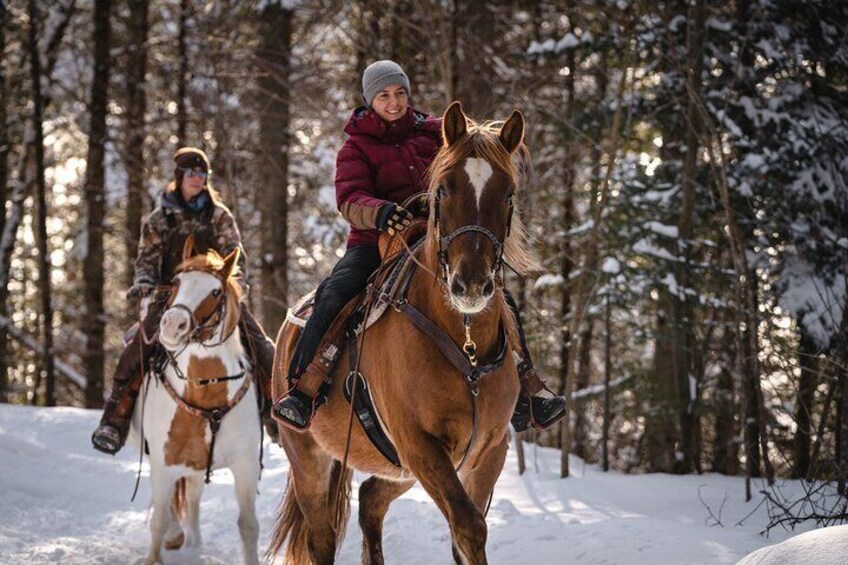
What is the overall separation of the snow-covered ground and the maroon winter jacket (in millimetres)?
2859

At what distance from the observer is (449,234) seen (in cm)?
399

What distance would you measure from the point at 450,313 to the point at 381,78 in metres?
1.67

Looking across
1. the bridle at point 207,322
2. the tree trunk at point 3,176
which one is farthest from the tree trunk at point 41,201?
the bridle at point 207,322

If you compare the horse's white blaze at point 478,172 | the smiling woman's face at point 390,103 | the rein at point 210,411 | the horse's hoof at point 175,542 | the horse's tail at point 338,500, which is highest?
the smiling woman's face at point 390,103

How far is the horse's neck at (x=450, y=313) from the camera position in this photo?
14.4ft

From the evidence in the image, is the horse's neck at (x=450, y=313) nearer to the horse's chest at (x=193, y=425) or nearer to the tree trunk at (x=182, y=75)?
the horse's chest at (x=193, y=425)

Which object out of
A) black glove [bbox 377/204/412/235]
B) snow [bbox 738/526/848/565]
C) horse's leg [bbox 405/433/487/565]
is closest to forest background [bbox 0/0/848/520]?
black glove [bbox 377/204/412/235]

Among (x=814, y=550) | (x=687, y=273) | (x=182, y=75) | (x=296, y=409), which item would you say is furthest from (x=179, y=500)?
(x=182, y=75)

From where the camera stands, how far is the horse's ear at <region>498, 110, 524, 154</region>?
4312mm

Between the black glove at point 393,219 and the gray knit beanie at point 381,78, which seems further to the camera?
the gray knit beanie at point 381,78

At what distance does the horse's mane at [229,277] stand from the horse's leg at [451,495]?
3164mm

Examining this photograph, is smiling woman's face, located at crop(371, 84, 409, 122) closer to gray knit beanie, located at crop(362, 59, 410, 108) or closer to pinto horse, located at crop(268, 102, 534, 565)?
gray knit beanie, located at crop(362, 59, 410, 108)

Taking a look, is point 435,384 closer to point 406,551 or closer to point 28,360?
point 406,551

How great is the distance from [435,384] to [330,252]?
1403 cm
